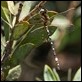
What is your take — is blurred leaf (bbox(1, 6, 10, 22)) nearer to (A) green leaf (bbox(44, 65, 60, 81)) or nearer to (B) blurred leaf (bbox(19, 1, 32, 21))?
(B) blurred leaf (bbox(19, 1, 32, 21))

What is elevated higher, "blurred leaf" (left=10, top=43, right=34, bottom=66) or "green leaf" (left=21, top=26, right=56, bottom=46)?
"green leaf" (left=21, top=26, right=56, bottom=46)

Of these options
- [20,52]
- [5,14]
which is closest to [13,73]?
[20,52]

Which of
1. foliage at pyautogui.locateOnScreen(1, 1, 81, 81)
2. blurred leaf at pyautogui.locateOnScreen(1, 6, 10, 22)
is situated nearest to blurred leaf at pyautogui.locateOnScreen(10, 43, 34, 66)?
foliage at pyautogui.locateOnScreen(1, 1, 81, 81)

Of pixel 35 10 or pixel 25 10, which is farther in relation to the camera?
pixel 25 10

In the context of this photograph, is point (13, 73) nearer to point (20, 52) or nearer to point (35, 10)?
point (20, 52)

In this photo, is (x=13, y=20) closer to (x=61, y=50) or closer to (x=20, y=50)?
(x=20, y=50)

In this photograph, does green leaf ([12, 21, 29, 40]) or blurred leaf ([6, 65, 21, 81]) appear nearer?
green leaf ([12, 21, 29, 40])
